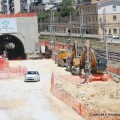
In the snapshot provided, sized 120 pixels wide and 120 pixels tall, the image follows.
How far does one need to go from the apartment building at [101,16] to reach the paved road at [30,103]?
153 ft

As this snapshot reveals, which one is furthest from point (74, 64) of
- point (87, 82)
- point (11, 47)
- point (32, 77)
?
point (11, 47)

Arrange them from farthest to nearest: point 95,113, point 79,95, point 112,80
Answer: point 112,80 → point 79,95 → point 95,113

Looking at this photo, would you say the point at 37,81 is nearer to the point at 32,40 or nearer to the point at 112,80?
the point at 112,80

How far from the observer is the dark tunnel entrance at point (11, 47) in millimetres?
84581

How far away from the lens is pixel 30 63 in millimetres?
67062

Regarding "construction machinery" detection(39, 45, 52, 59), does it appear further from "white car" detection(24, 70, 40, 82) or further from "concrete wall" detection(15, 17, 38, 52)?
"white car" detection(24, 70, 40, 82)

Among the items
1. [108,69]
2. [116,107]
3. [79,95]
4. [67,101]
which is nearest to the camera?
[116,107]

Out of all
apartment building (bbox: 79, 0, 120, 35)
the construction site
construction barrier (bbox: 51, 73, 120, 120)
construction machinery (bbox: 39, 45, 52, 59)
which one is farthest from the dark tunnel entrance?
construction barrier (bbox: 51, 73, 120, 120)

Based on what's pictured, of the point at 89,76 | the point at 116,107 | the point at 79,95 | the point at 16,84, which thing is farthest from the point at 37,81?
the point at 116,107

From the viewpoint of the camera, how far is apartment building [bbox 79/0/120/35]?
95.2 m

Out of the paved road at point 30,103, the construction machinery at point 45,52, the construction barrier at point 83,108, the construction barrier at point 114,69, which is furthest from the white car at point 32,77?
the construction machinery at point 45,52

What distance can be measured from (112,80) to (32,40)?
3243 centimetres

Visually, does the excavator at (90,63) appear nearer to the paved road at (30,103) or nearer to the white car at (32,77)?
the paved road at (30,103)

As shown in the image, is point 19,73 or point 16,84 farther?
point 19,73
